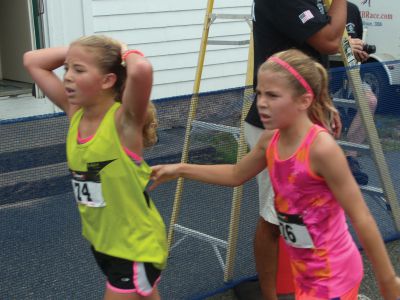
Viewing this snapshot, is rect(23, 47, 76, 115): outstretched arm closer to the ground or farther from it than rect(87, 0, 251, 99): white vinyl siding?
farther from it

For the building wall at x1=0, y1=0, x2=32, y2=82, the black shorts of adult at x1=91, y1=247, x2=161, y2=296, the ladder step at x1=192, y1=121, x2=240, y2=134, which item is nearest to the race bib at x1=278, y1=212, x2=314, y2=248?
the black shorts of adult at x1=91, y1=247, x2=161, y2=296

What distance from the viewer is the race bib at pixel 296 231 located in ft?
8.68

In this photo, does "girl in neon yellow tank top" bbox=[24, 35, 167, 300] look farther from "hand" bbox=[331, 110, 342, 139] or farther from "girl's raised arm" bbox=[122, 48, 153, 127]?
"hand" bbox=[331, 110, 342, 139]

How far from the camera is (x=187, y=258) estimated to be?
4219 millimetres

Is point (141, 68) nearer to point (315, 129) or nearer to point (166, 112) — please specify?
point (315, 129)

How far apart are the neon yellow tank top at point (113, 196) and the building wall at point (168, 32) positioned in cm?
451

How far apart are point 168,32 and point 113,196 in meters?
5.48

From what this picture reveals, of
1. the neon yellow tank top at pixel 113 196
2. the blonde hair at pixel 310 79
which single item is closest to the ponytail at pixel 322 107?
the blonde hair at pixel 310 79

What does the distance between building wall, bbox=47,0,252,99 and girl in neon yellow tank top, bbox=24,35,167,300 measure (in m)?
4.42

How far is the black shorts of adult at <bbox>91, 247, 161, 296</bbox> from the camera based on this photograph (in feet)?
8.91

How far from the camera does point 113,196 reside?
2684 millimetres

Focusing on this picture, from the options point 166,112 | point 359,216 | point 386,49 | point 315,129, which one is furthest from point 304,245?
point 386,49

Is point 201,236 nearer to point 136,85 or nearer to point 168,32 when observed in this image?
point 136,85

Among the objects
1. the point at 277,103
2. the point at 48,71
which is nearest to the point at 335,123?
the point at 277,103
